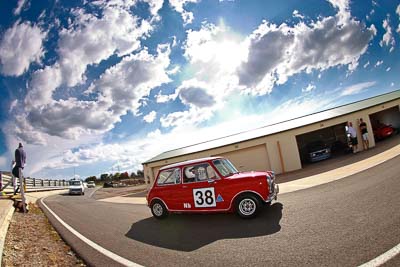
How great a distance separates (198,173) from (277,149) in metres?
12.0

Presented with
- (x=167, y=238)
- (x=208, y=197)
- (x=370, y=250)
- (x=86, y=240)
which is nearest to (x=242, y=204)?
(x=208, y=197)

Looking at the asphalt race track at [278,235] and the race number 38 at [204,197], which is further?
the race number 38 at [204,197]

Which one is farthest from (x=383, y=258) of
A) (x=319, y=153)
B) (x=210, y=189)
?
(x=319, y=153)

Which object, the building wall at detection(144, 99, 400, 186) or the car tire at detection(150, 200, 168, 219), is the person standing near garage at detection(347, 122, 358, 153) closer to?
the building wall at detection(144, 99, 400, 186)

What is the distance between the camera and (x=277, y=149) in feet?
56.2

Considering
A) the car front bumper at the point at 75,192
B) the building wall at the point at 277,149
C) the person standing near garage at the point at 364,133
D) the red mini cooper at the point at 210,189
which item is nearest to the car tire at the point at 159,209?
the red mini cooper at the point at 210,189

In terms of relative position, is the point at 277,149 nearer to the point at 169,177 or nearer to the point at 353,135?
the point at 353,135

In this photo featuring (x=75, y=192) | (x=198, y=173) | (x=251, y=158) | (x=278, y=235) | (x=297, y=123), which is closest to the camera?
(x=278, y=235)

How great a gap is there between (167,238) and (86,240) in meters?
2.25

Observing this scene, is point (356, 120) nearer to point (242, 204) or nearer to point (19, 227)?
point (242, 204)

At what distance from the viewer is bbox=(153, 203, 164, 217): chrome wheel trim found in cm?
735

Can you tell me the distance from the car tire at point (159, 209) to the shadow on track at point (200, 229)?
8.0 inches

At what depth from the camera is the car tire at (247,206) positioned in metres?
5.80

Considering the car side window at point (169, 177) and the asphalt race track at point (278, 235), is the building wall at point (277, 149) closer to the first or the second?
the asphalt race track at point (278, 235)
